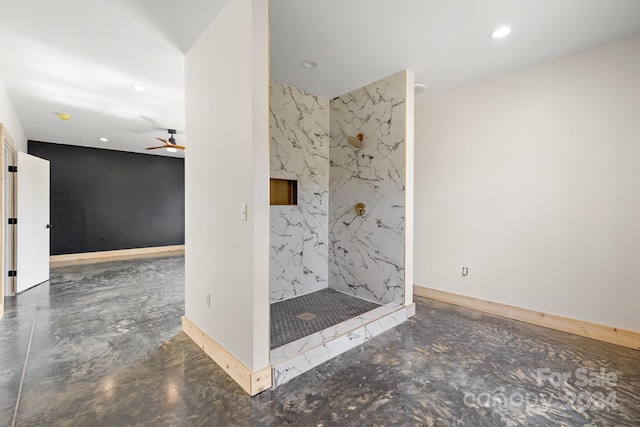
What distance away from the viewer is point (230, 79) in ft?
7.10

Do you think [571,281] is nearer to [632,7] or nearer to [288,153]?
[632,7]

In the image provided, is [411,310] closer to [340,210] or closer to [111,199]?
[340,210]

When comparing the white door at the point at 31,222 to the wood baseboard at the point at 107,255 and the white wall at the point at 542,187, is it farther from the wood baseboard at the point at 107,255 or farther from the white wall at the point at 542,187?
the white wall at the point at 542,187

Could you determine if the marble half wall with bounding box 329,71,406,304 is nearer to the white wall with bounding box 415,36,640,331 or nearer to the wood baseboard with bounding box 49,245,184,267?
the white wall with bounding box 415,36,640,331

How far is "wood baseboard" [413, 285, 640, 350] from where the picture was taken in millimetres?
2646

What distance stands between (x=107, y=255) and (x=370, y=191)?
7152 millimetres

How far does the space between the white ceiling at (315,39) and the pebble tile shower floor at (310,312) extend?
7.02ft

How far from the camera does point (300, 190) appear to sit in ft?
12.8

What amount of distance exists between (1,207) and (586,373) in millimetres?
6009

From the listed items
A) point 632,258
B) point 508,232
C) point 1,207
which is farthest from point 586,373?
point 1,207

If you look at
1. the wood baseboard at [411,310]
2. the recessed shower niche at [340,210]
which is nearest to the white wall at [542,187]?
the wood baseboard at [411,310]

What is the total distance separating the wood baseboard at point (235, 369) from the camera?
195 cm

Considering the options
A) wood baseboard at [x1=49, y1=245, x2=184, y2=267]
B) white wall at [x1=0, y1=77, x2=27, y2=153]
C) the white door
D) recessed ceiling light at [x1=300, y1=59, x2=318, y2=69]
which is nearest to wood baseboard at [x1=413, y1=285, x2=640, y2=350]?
recessed ceiling light at [x1=300, y1=59, x2=318, y2=69]

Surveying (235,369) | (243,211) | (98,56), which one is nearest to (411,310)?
(235,369)
